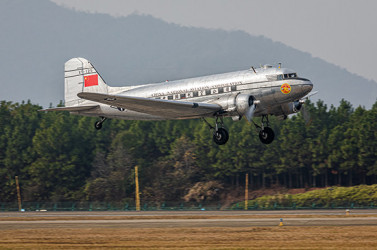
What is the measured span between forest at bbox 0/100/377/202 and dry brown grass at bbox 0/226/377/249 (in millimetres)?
49949

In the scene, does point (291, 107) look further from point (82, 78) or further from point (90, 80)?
point (82, 78)

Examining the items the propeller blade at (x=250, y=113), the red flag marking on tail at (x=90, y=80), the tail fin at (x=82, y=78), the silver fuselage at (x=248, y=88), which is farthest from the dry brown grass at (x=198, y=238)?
the red flag marking on tail at (x=90, y=80)

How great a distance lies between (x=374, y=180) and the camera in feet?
312

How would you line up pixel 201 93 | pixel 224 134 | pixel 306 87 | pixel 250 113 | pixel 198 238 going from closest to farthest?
pixel 250 113 → pixel 306 87 → pixel 224 134 → pixel 201 93 → pixel 198 238

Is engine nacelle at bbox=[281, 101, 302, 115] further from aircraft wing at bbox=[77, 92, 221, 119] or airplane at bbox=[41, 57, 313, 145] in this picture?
aircraft wing at bbox=[77, 92, 221, 119]

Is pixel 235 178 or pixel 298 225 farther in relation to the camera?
pixel 235 178

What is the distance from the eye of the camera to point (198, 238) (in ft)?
125

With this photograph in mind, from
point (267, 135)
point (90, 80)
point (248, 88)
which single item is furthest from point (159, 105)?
point (90, 80)

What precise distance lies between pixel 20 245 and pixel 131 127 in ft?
240

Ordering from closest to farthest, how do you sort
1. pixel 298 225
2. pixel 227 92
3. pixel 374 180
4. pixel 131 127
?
pixel 227 92 → pixel 298 225 → pixel 374 180 → pixel 131 127

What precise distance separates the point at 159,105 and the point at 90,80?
11329mm

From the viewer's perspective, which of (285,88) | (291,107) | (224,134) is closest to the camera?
(285,88)

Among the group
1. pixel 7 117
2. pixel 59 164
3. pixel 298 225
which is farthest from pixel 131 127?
pixel 298 225

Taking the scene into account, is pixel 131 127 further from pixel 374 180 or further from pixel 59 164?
pixel 374 180
